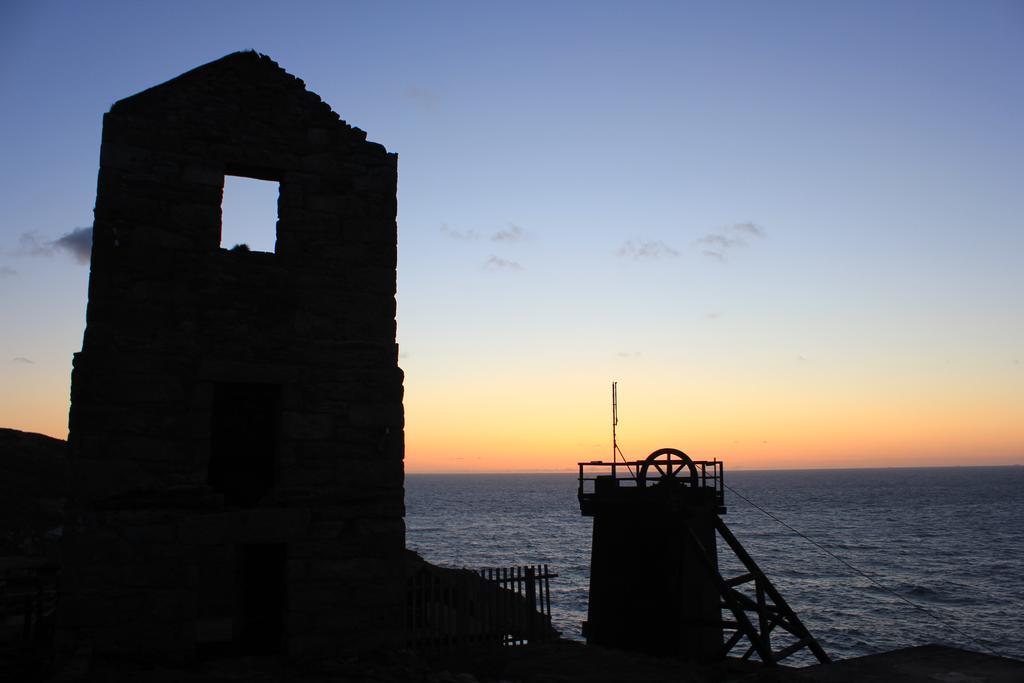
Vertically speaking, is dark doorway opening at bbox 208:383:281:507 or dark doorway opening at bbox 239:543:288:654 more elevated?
dark doorway opening at bbox 208:383:281:507

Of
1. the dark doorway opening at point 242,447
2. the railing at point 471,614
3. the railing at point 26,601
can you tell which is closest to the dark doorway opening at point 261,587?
the dark doorway opening at point 242,447

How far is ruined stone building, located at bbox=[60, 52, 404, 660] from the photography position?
8.84 m

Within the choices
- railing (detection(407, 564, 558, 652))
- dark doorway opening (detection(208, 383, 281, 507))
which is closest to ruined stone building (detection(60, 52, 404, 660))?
dark doorway opening (detection(208, 383, 281, 507))

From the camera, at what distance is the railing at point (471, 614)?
1197cm

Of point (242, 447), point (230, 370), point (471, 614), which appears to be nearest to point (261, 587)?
point (242, 447)

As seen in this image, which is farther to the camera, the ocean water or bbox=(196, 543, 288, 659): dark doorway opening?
the ocean water

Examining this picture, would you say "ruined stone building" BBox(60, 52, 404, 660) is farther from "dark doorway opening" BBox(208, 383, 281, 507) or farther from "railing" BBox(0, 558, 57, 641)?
"railing" BBox(0, 558, 57, 641)

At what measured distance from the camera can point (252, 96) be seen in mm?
10180

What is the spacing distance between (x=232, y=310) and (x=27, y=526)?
16719 mm

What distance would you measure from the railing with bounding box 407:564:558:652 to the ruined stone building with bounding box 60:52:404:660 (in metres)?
2.25

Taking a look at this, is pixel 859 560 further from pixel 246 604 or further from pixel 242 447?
pixel 242 447

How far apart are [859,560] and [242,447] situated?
5582 centimetres

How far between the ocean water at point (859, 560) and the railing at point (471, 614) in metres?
18.0

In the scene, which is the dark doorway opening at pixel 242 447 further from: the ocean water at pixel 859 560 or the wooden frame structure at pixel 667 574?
the ocean water at pixel 859 560
